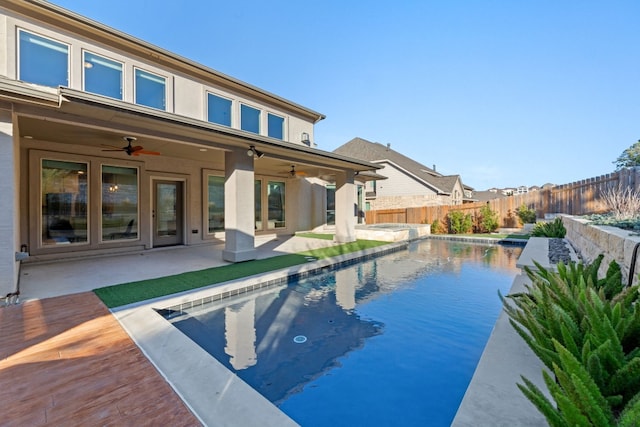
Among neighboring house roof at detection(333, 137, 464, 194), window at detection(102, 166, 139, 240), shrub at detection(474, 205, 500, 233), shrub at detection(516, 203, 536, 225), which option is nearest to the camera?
window at detection(102, 166, 139, 240)

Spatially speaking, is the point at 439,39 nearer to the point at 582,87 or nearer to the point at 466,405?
the point at 582,87

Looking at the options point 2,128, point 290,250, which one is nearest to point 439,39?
point 290,250

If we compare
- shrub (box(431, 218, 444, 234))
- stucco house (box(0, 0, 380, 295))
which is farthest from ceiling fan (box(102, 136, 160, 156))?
shrub (box(431, 218, 444, 234))

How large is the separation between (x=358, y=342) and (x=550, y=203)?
17.4 m

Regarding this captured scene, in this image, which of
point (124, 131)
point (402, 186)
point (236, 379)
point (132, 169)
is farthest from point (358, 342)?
point (402, 186)

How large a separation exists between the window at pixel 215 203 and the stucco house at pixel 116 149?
1.5 inches

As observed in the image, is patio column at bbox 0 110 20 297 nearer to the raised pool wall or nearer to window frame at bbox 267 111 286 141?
the raised pool wall

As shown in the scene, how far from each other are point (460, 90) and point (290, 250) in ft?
42.8

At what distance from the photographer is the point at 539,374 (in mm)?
2424

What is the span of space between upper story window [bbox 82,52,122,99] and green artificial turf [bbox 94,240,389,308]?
5.82m

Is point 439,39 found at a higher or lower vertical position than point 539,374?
higher

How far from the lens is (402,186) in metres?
25.8

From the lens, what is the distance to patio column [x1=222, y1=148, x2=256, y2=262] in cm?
760

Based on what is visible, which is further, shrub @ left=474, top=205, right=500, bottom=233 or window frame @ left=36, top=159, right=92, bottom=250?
shrub @ left=474, top=205, right=500, bottom=233
